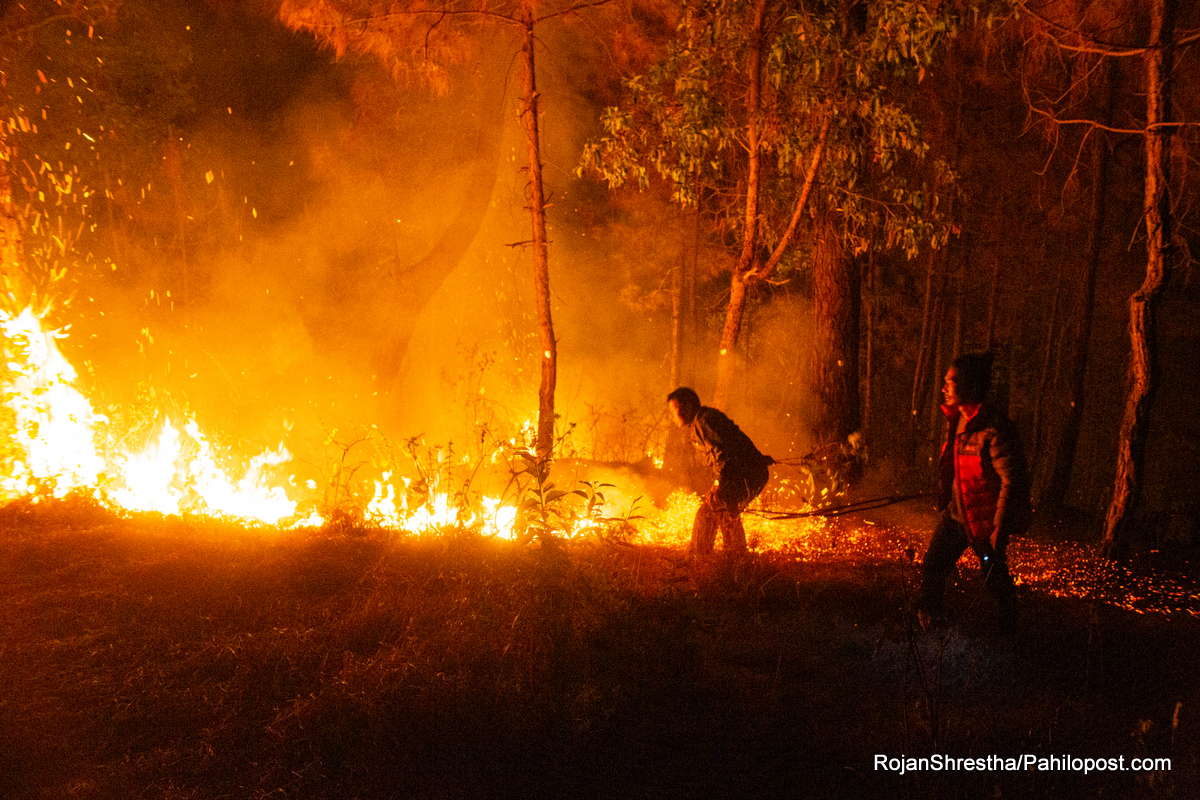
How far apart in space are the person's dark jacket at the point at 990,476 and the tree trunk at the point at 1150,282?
311cm

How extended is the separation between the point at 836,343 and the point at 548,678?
729 centimetres

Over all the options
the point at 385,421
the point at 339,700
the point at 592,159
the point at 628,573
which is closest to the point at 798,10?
the point at 592,159

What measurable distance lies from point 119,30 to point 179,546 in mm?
12093

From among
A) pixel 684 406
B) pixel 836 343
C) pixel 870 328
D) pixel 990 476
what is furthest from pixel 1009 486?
pixel 870 328

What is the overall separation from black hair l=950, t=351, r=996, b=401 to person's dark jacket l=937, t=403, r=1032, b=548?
0.10m

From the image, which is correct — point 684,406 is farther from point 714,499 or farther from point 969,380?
point 969,380

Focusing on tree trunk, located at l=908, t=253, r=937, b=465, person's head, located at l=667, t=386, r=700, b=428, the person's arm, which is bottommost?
the person's arm

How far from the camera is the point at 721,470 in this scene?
6395 millimetres

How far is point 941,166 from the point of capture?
9.05m

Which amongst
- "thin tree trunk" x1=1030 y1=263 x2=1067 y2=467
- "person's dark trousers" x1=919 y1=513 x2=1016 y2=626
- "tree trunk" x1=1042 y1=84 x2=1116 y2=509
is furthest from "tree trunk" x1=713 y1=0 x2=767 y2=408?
"thin tree trunk" x1=1030 y1=263 x2=1067 y2=467

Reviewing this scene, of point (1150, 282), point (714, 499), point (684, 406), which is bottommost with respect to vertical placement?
point (714, 499)

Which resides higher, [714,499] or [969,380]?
[969,380]

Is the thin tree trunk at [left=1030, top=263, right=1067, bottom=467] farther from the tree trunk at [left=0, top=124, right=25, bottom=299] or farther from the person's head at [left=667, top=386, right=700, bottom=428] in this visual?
the tree trunk at [left=0, top=124, right=25, bottom=299]

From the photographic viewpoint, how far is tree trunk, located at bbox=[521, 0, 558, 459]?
794 centimetres
